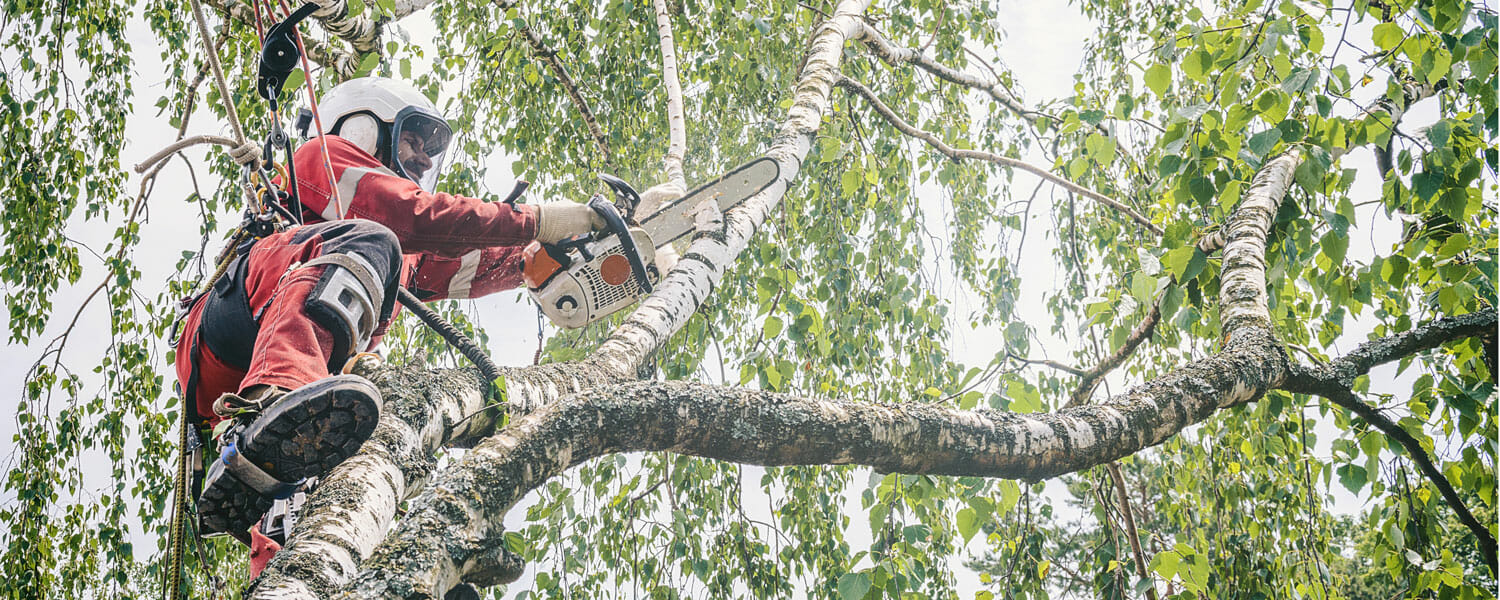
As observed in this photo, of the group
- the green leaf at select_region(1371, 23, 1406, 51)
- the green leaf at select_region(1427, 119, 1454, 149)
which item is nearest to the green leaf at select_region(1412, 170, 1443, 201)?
the green leaf at select_region(1427, 119, 1454, 149)

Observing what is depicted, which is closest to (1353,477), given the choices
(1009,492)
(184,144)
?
(1009,492)

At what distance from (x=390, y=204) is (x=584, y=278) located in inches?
21.1

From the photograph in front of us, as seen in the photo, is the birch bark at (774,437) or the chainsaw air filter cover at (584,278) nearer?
the birch bark at (774,437)

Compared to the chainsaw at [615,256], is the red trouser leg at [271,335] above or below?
below

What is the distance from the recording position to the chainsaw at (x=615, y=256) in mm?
Result: 2098

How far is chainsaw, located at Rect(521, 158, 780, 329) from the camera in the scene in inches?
82.6

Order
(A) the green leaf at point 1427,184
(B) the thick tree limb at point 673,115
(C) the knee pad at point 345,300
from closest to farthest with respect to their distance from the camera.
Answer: (C) the knee pad at point 345,300, (A) the green leaf at point 1427,184, (B) the thick tree limb at point 673,115

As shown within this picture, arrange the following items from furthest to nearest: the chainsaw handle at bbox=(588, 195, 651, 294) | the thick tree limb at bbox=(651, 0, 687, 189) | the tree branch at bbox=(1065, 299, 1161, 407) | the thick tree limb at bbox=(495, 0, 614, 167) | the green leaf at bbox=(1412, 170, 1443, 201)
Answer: the thick tree limb at bbox=(495, 0, 614, 167), the thick tree limb at bbox=(651, 0, 687, 189), the chainsaw handle at bbox=(588, 195, 651, 294), the tree branch at bbox=(1065, 299, 1161, 407), the green leaf at bbox=(1412, 170, 1443, 201)

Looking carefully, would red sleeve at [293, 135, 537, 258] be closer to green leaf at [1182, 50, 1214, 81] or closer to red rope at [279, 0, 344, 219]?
red rope at [279, 0, 344, 219]

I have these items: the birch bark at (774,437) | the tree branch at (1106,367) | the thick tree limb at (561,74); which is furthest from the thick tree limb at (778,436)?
the thick tree limb at (561,74)

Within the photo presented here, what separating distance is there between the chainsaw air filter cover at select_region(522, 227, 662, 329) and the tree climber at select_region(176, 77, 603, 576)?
147mm

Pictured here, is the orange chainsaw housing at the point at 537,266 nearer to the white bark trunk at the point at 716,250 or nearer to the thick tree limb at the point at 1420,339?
the white bark trunk at the point at 716,250

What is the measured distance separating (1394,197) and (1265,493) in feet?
5.19

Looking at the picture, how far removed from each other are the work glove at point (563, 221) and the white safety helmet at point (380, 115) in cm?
38
